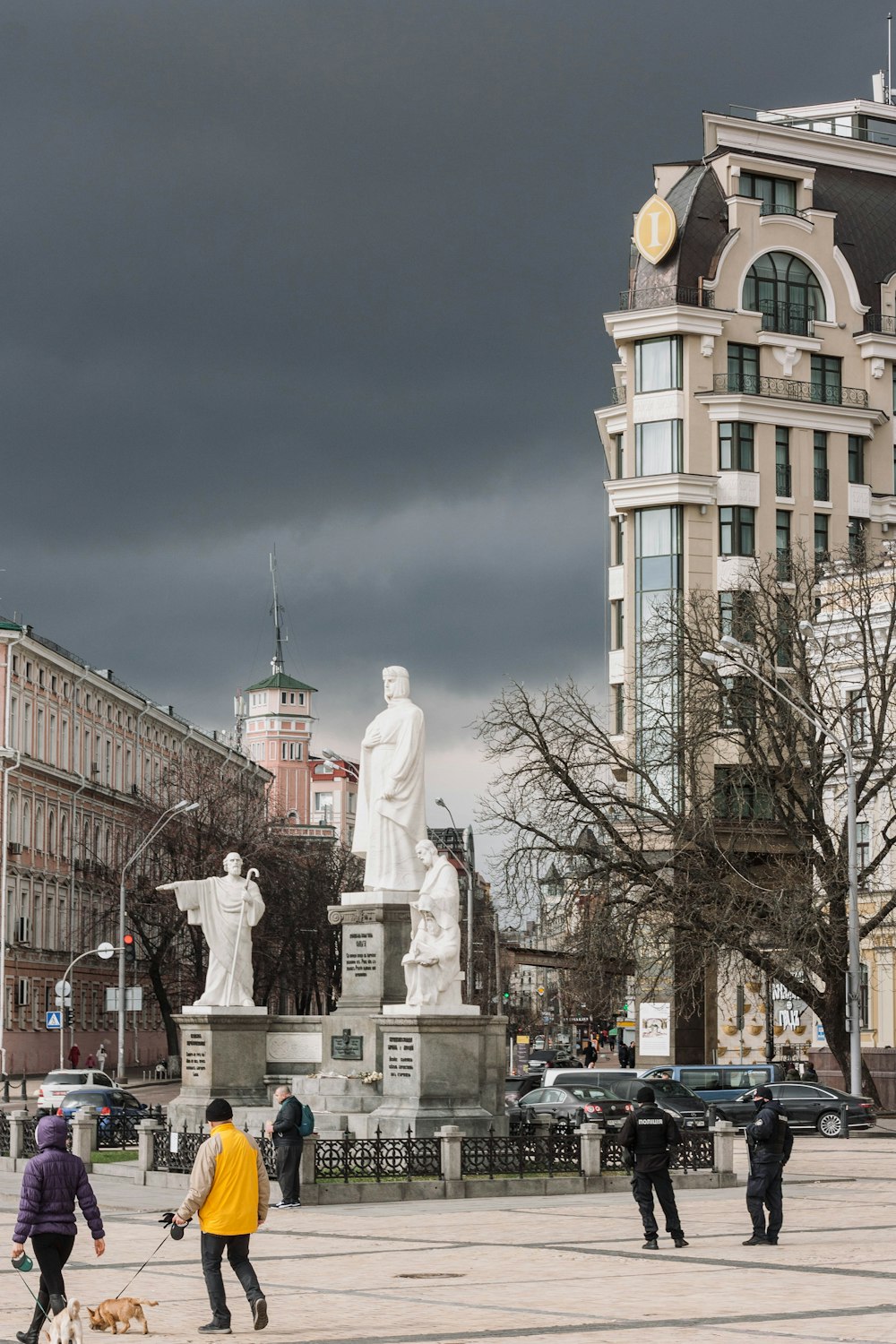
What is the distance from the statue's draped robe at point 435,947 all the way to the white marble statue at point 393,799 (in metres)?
1.72

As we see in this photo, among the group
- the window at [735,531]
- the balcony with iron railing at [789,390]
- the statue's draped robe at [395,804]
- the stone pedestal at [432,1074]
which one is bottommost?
the stone pedestal at [432,1074]

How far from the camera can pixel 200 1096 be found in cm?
2906

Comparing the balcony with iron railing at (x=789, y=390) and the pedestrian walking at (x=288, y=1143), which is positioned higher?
the balcony with iron railing at (x=789, y=390)

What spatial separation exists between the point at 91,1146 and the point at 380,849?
21.5 feet

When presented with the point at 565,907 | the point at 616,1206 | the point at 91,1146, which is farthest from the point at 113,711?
the point at 616,1206

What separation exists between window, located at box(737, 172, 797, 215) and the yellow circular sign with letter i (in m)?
3.07

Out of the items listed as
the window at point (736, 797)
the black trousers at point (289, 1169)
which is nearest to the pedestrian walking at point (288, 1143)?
the black trousers at point (289, 1169)

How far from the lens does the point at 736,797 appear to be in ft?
169

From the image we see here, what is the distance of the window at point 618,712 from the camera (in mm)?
68625

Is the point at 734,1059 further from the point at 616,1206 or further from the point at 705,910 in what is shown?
the point at 616,1206

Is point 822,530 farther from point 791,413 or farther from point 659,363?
point 659,363

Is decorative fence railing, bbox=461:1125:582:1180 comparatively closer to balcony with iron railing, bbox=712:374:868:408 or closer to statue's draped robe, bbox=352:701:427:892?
statue's draped robe, bbox=352:701:427:892

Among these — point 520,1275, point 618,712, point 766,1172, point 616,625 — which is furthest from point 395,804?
point 616,625

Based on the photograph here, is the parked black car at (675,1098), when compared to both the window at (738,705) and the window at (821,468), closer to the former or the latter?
the window at (738,705)
